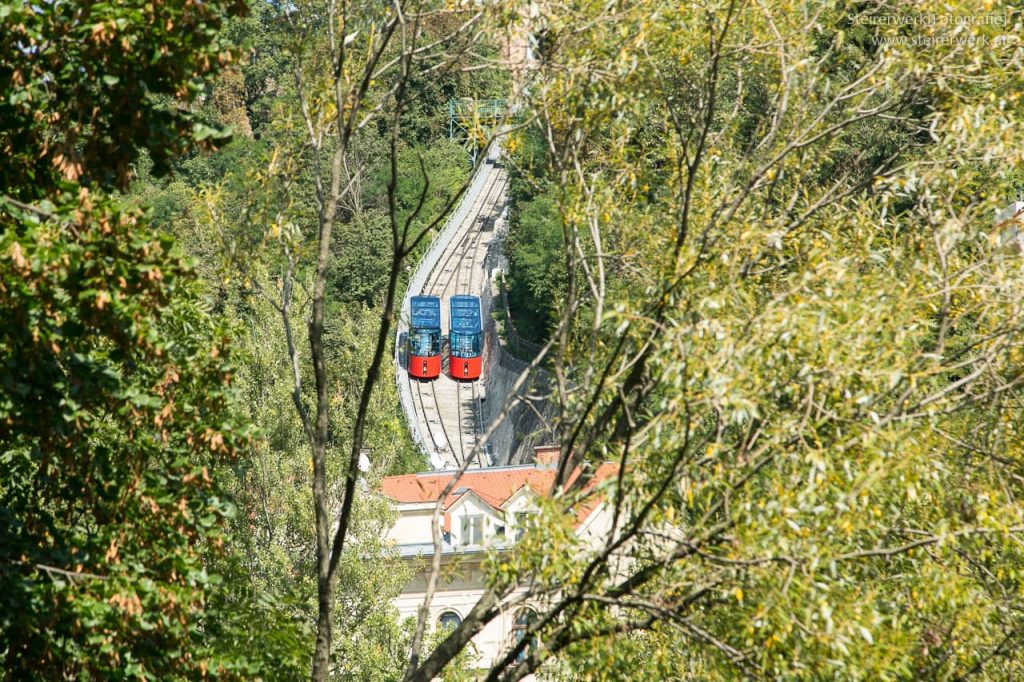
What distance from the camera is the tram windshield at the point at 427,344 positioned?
59969 mm

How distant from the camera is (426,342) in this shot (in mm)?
60188

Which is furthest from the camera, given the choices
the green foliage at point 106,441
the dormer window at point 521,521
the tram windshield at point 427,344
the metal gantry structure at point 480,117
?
the tram windshield at point 427,344

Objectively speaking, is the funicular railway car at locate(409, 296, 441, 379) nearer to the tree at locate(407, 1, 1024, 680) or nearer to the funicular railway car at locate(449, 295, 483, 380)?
the funicular railway car at locate(449, 295, 483, 380)

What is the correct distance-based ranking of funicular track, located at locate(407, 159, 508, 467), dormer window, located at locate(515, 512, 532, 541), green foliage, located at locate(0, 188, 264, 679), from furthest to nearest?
funicular track, located at locate(407, 159, 508, 467) → dormer window, located at locate(515, 512, 532, 541) → green foliage, located at locate(0, 188, 264, 679)

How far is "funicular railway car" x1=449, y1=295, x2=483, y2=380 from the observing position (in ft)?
197

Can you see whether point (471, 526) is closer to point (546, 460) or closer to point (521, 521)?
point (546, 460)

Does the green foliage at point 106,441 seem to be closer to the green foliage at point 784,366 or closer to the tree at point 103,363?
the tree at point 103,363

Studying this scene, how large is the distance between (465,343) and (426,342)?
2.08m

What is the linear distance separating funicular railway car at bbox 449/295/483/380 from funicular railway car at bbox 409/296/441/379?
2.75 ft

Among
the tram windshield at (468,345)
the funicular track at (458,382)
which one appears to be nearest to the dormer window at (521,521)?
the funicular track at (458,382)

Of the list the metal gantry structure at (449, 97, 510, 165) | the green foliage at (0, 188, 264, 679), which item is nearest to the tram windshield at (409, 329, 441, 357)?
the metal gantry structure at (449, 97, 510, 165)

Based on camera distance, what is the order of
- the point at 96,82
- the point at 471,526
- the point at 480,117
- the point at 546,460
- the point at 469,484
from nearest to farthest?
the point at 96,82
the point at 480,117
the point at 471,526
the point at 546,460
the point at 469,484

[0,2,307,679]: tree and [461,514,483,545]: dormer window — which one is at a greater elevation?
[0,2,307,679]: tree

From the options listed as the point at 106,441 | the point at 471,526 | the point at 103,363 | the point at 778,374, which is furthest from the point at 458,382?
the point at 778,374
